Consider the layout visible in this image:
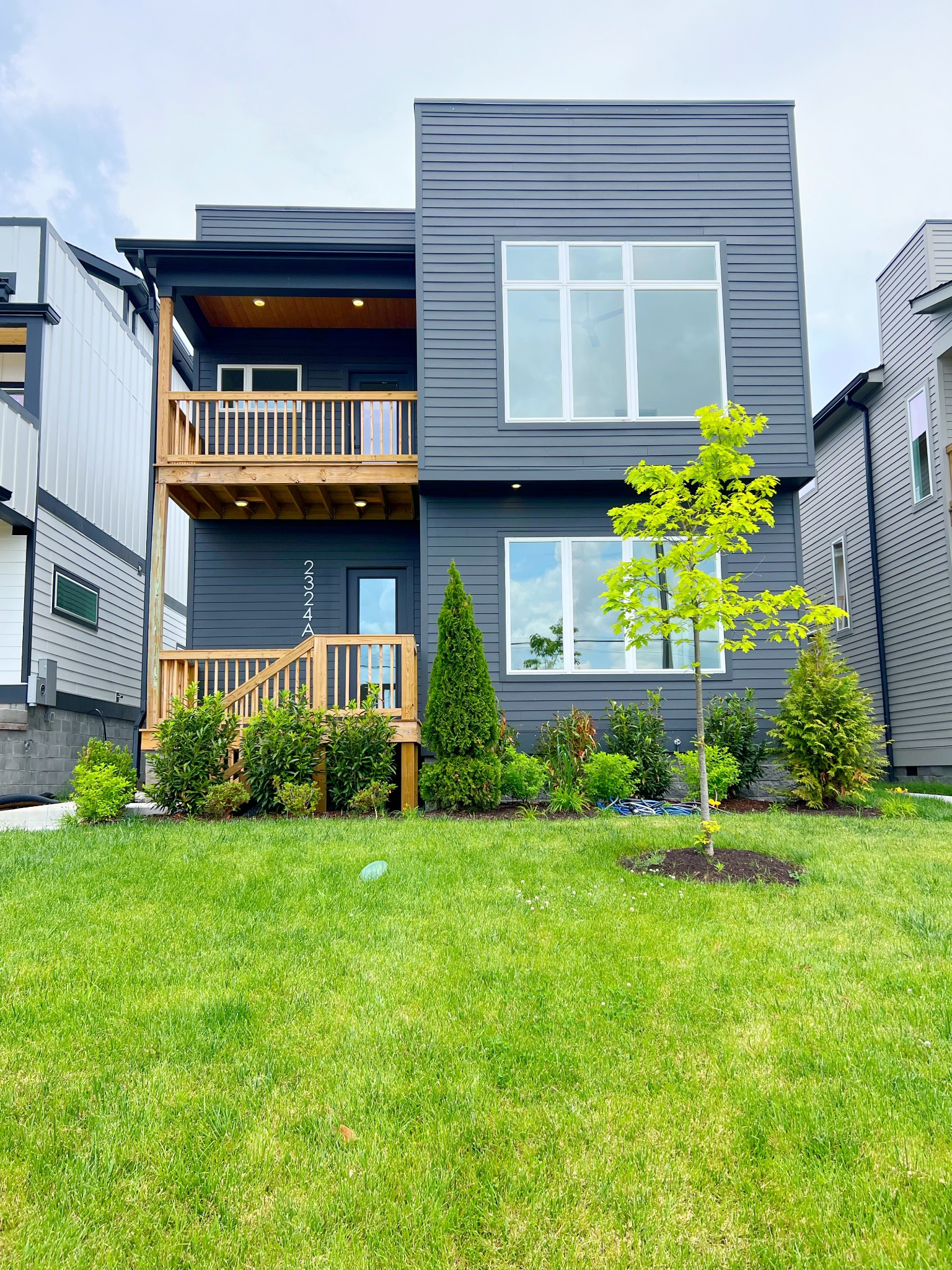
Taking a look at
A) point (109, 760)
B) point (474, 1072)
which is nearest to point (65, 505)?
point (109, 760)

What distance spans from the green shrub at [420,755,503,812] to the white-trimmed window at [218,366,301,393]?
6698 mm

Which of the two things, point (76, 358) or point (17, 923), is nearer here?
point (17, 923)

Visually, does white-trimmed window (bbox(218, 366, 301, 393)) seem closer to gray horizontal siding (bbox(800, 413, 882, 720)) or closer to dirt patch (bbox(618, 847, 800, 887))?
gray horizontal siding (bbox(800, 413, 882, 720))

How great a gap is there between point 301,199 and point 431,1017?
73.6 meters

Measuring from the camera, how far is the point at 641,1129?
101 inches

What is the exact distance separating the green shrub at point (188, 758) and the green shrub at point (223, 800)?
11 centimetres

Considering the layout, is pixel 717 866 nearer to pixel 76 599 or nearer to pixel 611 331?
pixel 611 331

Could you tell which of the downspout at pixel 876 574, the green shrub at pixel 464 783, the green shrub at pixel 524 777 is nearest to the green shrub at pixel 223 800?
the green shrub at pixel 464 783

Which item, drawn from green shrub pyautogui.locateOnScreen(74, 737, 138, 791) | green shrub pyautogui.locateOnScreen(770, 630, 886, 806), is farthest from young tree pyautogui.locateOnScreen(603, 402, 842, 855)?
green shrub pyautogui.locateOnScreen(74, 737, 138, 791)

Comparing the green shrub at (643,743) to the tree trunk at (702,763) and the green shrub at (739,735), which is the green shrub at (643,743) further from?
the tree trunk at (702,763)

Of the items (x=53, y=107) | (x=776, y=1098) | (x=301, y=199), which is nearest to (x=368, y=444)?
(x=776, y=1098)

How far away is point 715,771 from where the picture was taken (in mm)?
8492

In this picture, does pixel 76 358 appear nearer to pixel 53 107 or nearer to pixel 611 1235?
pixel 611 1235

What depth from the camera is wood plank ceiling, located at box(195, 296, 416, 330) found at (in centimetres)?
1143
